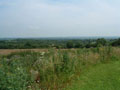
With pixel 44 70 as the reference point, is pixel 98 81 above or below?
below

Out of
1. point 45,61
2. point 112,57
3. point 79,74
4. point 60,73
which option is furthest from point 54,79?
point 112,57

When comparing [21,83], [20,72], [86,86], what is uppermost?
[20,72]

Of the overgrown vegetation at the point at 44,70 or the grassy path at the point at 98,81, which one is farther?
the grassy path at the point at 98,81

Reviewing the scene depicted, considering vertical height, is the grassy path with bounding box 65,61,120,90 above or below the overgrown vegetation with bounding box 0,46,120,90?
below

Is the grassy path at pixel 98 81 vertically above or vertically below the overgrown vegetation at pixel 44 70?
below

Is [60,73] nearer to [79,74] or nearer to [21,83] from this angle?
[79,74]

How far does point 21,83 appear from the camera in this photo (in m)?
2.34

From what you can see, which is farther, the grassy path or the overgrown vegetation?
the grassy path

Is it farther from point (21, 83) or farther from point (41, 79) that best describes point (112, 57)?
point (21, 83)

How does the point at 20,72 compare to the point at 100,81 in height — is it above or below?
above

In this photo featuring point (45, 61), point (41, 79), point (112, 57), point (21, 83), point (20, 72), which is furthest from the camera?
point (112, 57)

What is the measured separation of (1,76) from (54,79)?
152 cm

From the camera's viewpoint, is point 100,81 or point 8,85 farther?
point 100,81

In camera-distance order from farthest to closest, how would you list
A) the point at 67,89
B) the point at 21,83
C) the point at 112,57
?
the point at 112,57 < the point at 67,89 < the point at 21,83
